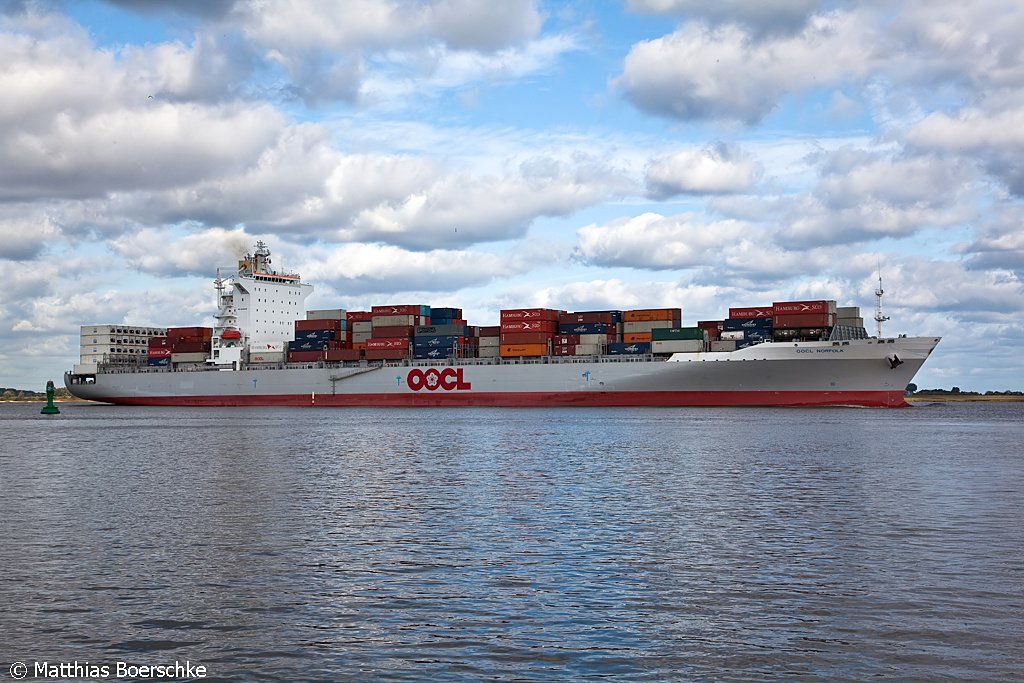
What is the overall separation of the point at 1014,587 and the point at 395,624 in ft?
26.4

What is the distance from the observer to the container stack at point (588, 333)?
70750 mm

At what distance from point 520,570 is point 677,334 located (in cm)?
5569

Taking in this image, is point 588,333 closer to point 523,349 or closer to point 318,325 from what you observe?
point 523,349

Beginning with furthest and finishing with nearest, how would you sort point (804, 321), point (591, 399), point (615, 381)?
1. point (591, 399)
2. point (615, 381)
3. point (804, 321)

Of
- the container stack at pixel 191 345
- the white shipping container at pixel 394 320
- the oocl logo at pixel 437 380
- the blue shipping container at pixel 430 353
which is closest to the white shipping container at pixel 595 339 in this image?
the oocl logo at pixel 437 380

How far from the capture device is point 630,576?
12.8m

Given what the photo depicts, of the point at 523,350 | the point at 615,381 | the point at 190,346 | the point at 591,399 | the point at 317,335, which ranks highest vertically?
the point at 317,335

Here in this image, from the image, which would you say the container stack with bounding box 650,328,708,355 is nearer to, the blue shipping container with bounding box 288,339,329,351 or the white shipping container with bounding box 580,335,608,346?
the white shipping container with bounding box 580,335,608,346

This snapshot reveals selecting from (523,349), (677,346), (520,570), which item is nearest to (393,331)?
(523,349)

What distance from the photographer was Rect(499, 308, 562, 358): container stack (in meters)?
72.1

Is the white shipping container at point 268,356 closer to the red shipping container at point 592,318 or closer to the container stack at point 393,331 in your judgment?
the container stack at point 393,331

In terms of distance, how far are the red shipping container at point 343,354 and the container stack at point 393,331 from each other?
1.61 m

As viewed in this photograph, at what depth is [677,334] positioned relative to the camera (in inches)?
2655

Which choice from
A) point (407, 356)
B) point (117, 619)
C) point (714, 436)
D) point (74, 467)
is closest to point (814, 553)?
point (117, 619)
